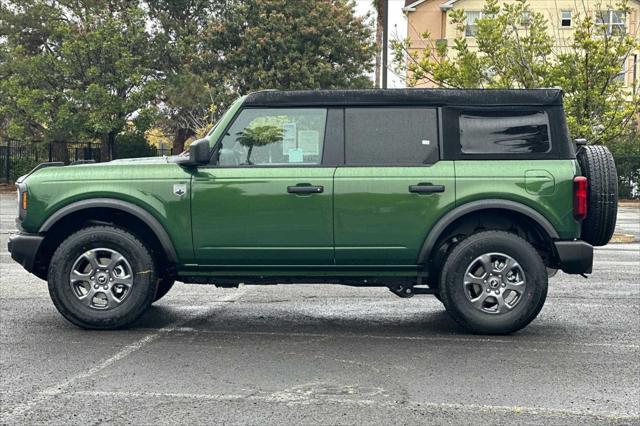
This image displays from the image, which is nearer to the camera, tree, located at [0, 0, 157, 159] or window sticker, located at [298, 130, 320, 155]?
window sticker, located at [298, 130, 320, 155]

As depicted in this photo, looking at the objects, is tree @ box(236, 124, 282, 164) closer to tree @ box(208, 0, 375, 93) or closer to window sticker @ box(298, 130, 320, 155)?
window sticker @ box(298, 130, 320, 155)

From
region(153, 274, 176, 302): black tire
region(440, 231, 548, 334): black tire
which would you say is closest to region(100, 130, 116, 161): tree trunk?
region(153, 274, 176, 302): black tire

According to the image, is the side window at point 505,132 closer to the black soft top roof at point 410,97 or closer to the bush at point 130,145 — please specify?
the black soft top roof at point 410,97

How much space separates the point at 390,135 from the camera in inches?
266

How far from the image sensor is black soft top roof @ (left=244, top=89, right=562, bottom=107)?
6.75 meters

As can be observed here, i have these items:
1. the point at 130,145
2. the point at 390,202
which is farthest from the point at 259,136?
the point at 130,145

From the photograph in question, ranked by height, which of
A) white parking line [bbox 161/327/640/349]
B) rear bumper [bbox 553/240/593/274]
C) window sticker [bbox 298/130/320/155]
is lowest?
white parking line [bbox 161/327/640/349]

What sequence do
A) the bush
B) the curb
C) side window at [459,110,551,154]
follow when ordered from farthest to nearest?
the bush
the curb
side window at [459,110,551,154]

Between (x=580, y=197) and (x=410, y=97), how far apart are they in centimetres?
157

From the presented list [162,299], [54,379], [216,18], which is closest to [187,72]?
[216,18]

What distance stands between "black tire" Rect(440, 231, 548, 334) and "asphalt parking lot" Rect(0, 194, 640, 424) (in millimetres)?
166

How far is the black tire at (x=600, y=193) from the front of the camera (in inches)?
262

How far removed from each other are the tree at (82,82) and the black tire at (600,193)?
93.0ft

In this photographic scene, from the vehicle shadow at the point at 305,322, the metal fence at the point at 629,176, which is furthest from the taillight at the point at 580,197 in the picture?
the metal fence at the point at 629,176
